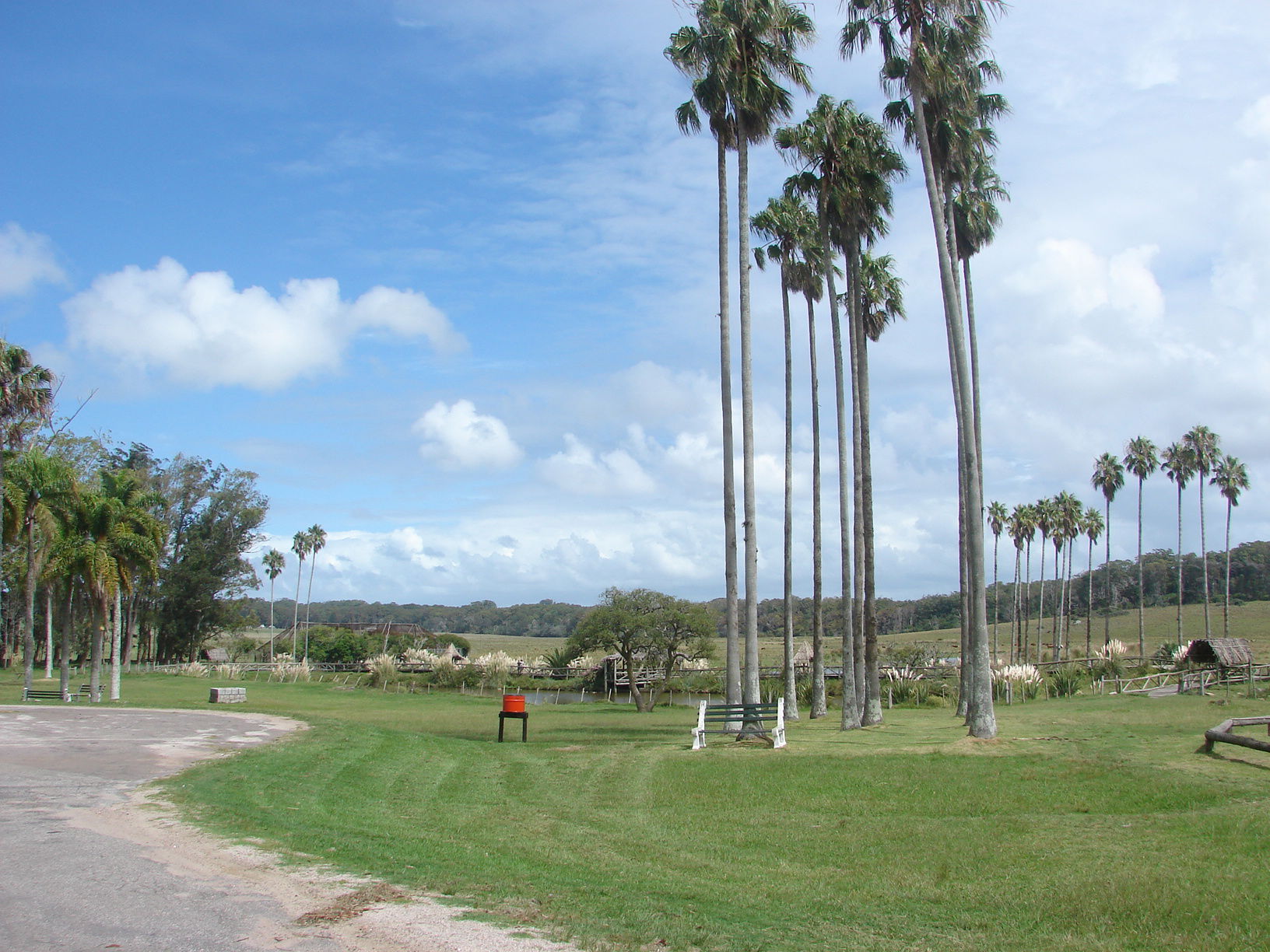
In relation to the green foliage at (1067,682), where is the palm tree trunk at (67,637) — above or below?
above

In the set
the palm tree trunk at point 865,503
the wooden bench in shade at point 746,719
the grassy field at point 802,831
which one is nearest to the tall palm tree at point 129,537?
the grassy field at point 802,831

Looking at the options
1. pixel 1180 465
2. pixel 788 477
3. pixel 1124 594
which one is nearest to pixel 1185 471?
pixel 1180 465

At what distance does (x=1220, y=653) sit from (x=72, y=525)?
48660mm

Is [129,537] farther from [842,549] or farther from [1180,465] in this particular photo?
[1180,465]

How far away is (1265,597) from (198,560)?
134767 millimetres

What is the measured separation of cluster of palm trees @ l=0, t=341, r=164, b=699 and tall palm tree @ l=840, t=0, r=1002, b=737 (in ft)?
90.7

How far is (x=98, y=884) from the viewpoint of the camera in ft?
24.6

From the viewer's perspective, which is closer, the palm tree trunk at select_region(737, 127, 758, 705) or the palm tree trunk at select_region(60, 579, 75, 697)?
the palm tree trunk at select_region(737, 127, 758, 705)

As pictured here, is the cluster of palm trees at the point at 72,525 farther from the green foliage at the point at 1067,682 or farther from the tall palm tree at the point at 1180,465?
the tall palm tree at the point at 1180,465

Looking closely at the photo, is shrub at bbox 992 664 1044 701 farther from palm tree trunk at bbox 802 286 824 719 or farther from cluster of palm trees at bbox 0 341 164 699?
cluster of palm trees at bbox 0 341 164 699

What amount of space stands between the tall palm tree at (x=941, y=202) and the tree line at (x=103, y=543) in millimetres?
27631

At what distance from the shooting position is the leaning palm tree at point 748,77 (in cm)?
2308

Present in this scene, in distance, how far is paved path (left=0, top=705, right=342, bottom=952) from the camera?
6.27 m

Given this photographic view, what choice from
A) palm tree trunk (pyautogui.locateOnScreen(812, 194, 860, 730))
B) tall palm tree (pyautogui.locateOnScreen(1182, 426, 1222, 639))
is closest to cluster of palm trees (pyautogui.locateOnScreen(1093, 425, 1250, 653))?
tall palm tree (pyautogui.locateOnScreen(1182, 426, 1222, 639))
